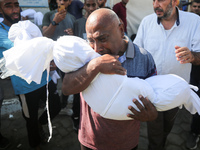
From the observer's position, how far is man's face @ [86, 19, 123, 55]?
1230 mm

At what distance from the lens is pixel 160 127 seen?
209 centimetres

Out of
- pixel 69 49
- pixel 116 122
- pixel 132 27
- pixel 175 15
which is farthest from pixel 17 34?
pixel 132 27

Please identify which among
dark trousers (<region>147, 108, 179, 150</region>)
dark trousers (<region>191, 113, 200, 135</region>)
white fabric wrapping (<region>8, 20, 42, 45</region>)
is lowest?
dark trousers (<region>191, 113, 200, 135</region>)

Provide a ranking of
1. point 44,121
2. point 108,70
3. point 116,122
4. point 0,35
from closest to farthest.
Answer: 1. point 108,70
2. point 116,122
3. point 0,35
4. point 44,121

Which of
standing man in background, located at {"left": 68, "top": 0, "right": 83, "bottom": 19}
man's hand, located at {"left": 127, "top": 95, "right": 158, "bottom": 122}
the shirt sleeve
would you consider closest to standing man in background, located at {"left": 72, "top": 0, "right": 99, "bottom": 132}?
standing man in background, located at {"left": 68, "top": 0, "right": 83, "bottom": 19}

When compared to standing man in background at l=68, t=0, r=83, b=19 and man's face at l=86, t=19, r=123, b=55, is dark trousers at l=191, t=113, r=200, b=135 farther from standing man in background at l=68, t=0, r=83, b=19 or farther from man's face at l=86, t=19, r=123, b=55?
standing man in background at l=68, t=0, r=83, b=19

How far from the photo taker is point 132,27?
6051 mm

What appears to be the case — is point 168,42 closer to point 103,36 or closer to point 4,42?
point 103,36

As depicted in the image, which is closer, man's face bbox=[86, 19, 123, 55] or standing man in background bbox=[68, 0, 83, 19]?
man's face bbox=[86, 19, 123, 55]

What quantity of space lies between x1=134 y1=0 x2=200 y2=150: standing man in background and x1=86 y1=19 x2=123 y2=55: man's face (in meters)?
1.11

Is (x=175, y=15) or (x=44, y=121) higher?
(x=175, y=15)

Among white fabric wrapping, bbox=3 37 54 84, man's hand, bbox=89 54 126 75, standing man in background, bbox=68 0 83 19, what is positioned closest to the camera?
man's hand, bbox=89 54 126 75

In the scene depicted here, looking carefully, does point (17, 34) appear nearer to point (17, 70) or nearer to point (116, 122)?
point (17, 70)

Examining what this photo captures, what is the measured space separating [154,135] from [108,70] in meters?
1.49
